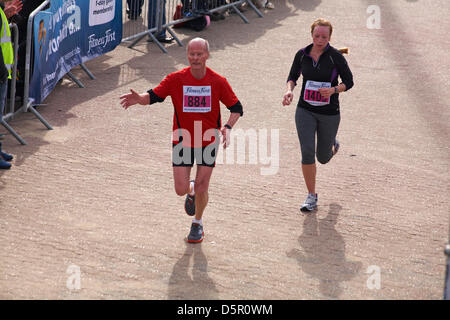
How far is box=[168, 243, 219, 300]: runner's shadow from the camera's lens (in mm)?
6059

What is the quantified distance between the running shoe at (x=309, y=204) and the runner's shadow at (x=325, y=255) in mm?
105

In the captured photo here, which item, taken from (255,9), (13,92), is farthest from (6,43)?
(255,9)

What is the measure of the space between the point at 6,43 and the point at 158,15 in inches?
211

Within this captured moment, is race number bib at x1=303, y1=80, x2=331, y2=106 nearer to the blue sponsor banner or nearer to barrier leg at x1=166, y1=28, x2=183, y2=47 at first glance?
the blue sponsor banner

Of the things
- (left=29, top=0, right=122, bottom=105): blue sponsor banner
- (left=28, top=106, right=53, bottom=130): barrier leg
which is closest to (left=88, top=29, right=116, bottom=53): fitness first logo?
(left=29, top=0, right=122, bottom=105): blue sponsor banner

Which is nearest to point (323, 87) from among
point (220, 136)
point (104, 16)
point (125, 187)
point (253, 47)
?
point (220, 136)

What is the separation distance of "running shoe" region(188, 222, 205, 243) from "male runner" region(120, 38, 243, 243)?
1.08 ft

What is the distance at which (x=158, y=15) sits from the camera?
14.1m

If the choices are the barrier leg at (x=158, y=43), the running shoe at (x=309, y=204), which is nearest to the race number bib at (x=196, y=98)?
the running shoe at (x=309, y=204)

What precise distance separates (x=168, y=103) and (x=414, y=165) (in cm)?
391

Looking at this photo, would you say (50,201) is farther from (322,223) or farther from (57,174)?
(322,223)

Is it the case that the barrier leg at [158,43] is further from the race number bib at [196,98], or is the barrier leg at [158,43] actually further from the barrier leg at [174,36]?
the race number bib at [196,98]

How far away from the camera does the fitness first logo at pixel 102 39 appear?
12.2 metres

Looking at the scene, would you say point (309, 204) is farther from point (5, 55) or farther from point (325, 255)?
point (5, 55)
